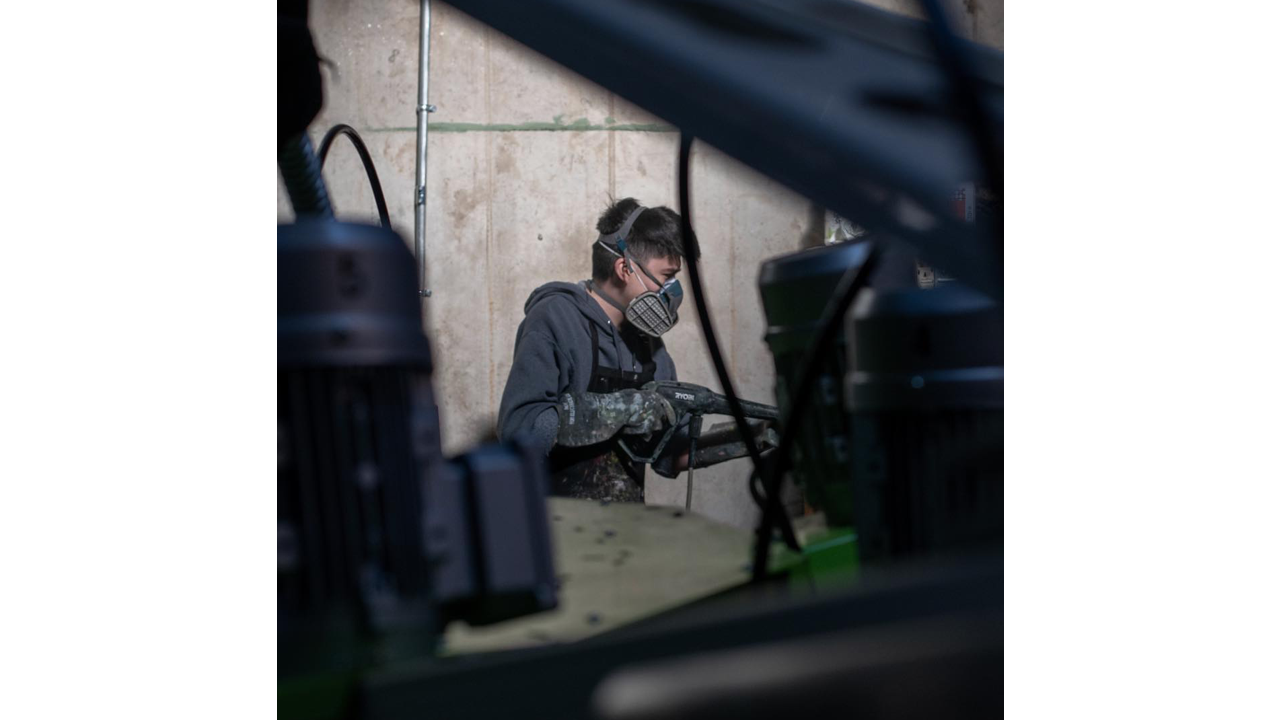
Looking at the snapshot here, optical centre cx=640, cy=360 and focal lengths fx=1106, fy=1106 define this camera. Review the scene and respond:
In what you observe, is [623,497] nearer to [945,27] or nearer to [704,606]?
[704,606]

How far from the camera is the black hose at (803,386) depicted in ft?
2.96

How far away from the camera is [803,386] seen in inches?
35.6

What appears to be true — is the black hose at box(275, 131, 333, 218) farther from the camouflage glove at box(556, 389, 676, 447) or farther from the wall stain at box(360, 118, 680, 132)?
the camouflage glove at box(556, 389, 676, 447)

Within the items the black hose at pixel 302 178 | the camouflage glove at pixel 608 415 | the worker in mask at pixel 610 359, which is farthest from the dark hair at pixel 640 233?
the black hose at pixel 302 178

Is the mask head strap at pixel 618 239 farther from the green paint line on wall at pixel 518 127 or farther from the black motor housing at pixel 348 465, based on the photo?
the black motor housing at pixel 348 465

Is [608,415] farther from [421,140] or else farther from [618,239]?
[421,140]

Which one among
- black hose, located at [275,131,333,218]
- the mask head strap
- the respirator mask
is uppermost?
black hose, located at [275,131,333,218]

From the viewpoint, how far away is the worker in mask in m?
0.92

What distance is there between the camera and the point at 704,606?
0.87m

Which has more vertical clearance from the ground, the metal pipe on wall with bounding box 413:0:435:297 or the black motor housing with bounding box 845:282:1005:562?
the metal pipe on wall with bounding box 413:0:435:297

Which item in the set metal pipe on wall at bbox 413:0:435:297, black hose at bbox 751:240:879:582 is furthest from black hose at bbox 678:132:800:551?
metal pipe on wall at bbox 413:0:435:297

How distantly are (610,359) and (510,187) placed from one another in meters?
0.17

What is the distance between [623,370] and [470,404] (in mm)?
137
